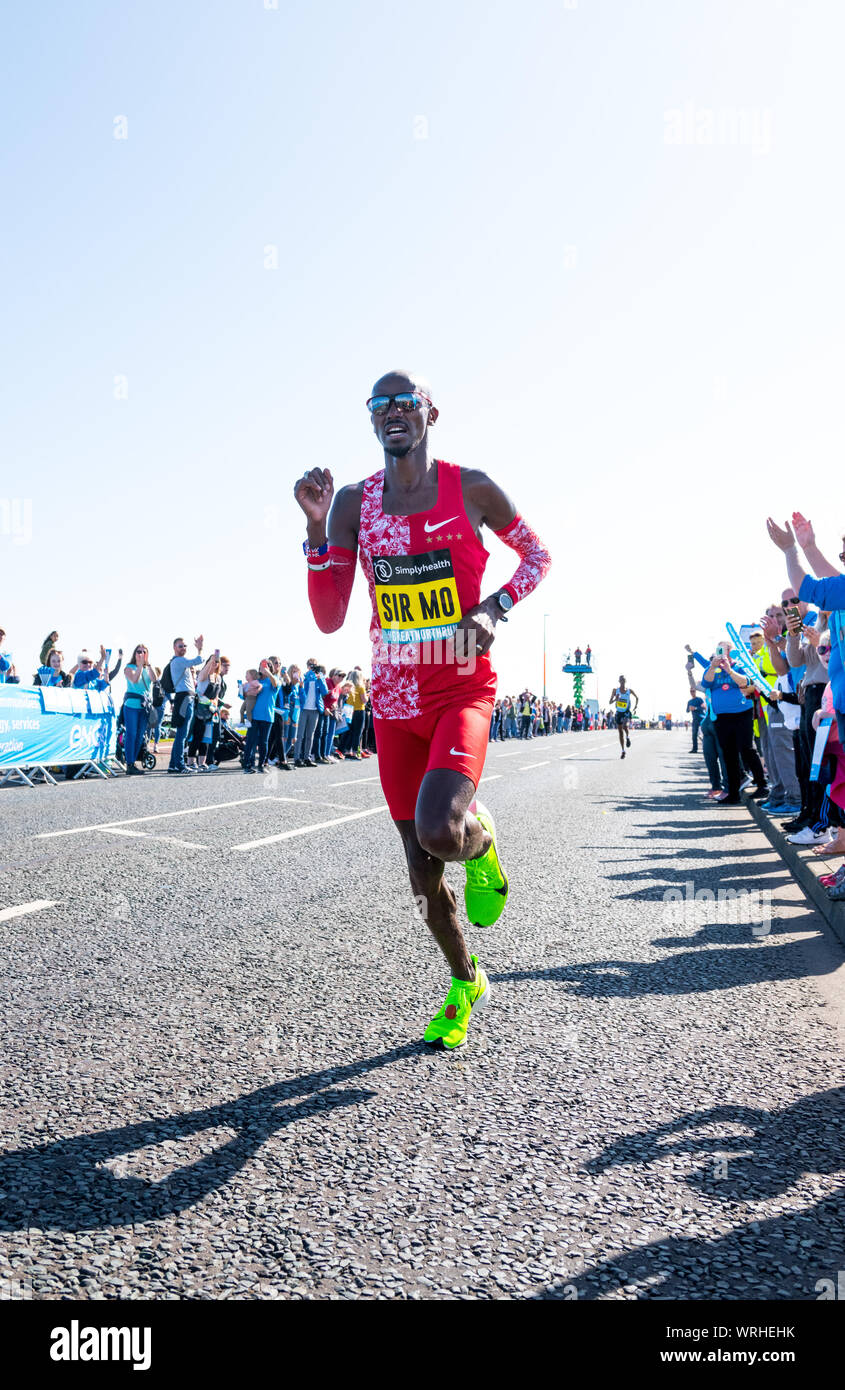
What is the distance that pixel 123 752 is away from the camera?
18.5m

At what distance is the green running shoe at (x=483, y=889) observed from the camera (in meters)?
3.63

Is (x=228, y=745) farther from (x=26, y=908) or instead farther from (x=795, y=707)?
(x=26, y=908)

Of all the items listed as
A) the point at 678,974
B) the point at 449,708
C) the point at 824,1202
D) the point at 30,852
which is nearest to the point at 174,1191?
the point at 824,1202

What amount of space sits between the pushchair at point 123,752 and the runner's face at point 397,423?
49.4ft

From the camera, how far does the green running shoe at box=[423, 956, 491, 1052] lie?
3322 mm

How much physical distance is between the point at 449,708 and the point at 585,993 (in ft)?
4.54

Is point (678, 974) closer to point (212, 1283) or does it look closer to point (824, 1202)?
point (824, 1202)

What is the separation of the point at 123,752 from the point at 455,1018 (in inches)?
634

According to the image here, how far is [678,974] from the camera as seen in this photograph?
4.44 meters

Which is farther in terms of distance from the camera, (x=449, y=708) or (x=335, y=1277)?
(x=449, y=708)

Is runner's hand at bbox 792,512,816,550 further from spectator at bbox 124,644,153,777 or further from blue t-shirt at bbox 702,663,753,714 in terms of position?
spectator at bbox 124,644,153,777

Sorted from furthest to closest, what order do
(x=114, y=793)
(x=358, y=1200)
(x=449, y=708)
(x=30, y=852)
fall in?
(x=114, y=793) → (x=30, y=852) → (x=449, y=708) → (x=358, y=1200)

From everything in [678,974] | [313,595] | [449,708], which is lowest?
[678,974]

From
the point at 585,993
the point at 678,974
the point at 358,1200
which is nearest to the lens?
the point at 358,1200
